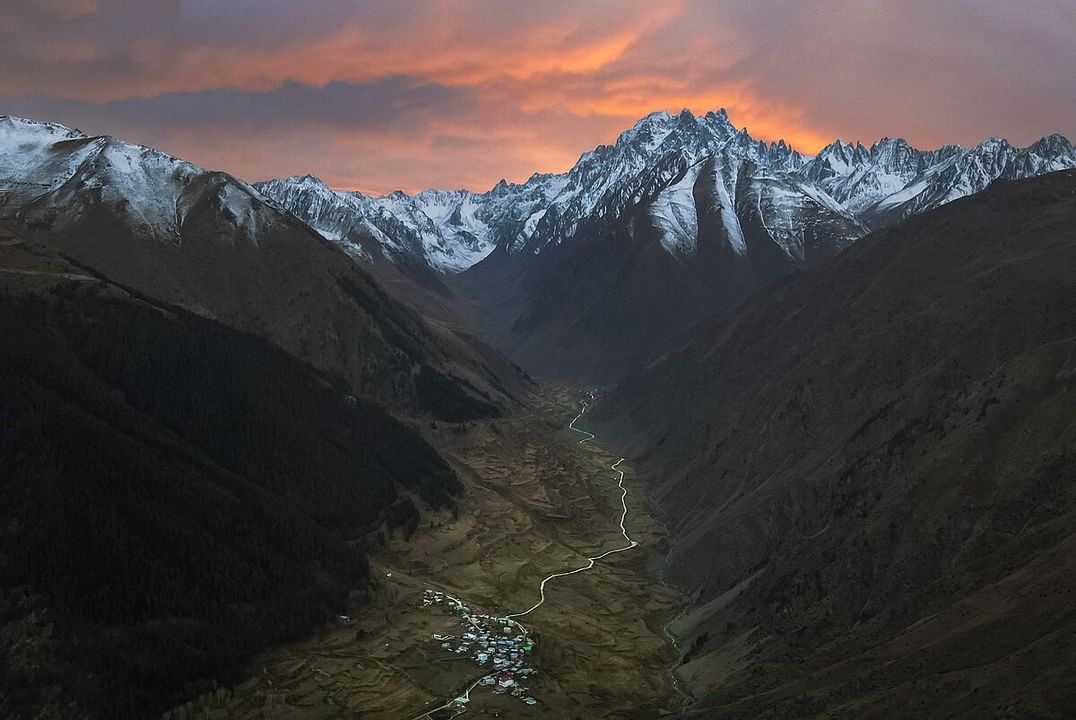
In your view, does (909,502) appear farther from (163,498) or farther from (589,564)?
(163,498)

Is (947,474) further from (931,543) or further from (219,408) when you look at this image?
(219,408)

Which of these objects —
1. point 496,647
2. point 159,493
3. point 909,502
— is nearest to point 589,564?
point 496,647

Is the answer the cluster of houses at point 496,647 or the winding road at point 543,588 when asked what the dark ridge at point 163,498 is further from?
the winding road at point 543,588

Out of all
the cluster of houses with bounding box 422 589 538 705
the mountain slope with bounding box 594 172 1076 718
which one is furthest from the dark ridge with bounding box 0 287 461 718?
the mountain slope with bounding box 594 172 1076 718

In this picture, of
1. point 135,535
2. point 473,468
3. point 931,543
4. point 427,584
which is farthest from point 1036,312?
point 135,535

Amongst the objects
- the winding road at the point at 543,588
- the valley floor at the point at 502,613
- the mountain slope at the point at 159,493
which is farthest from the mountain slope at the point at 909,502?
the mountain slope at the point at 159,493
